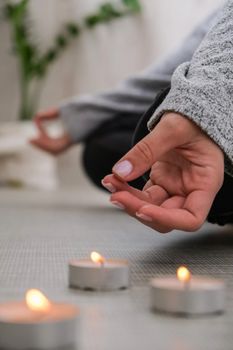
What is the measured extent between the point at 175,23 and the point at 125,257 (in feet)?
8.34

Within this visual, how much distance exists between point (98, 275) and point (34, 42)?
2.78 metres

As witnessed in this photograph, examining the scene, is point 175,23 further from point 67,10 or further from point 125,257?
point 125,257

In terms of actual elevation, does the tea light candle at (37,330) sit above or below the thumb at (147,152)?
below

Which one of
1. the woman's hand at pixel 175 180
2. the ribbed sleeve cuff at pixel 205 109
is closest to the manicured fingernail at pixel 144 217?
the woman's hand at pixel 175 180

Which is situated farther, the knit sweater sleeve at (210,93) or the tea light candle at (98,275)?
the knit sweater sleeve at (210,93)

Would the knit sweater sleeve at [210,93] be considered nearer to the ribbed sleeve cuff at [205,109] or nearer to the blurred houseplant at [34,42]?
the ribbed sleeve cuff at [205,109]

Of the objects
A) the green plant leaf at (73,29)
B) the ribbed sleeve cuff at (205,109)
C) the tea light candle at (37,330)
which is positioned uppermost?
the green plant leaf at (73,29)

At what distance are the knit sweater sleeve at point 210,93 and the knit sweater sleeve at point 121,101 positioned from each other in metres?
0.74

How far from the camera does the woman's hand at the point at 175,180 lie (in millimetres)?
742

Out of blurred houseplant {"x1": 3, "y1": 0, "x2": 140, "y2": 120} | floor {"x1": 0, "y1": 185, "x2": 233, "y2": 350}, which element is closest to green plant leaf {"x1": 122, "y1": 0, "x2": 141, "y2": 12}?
blurred houseplant {"x1": 3, "y1": 0, "x2": 140, "y2": 120}

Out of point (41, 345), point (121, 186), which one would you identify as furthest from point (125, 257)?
point (41, 345)

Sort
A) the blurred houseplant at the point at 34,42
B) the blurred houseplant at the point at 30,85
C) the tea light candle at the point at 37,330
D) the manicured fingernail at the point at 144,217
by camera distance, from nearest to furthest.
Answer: the tea light candle at the point at 37,330 < the manicured fingernail at the point at 144,217 < the blurred houseplant at the point at 30,85 < the blurred houseplant at the point at 34,42

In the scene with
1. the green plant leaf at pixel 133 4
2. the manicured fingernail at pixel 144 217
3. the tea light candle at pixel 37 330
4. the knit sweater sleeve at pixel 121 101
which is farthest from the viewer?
the green plant leaf at pixel 133 4

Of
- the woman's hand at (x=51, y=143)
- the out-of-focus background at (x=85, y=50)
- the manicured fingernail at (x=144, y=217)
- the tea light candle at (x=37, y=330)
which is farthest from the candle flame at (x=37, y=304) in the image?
the out-of-focus background at (x=85, y=50)
